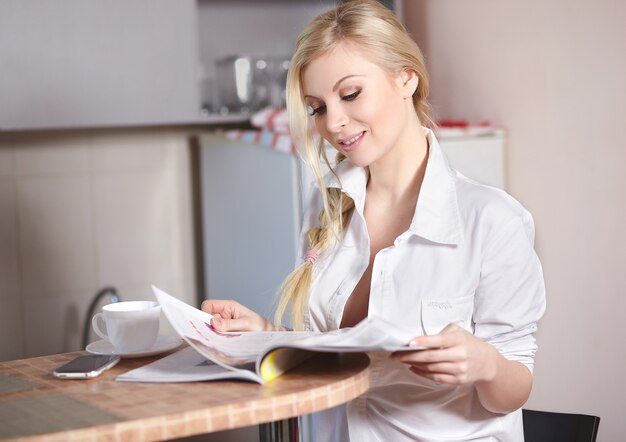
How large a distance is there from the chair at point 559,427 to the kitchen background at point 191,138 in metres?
0.72

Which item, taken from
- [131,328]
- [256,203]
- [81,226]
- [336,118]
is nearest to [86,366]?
[131,328]

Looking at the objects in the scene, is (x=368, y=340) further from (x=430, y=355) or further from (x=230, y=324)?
(x=230, y=324)

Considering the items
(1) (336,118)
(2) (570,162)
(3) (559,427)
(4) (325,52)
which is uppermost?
(4) (325,52)

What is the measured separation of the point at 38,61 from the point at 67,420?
1.56 metres

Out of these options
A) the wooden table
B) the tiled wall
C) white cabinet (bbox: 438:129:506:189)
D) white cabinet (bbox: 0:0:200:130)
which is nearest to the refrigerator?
white cabinet (bbox: 438:129:506:189)

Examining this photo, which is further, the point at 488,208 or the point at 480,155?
the point at 480,155

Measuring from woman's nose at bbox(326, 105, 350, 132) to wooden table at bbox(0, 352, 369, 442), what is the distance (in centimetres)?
37

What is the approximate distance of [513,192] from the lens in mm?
2373

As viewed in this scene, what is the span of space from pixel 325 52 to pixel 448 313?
0.43 metres

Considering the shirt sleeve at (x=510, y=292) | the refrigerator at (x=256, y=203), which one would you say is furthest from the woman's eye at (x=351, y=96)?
the refrigerator at (x=256, y=203)

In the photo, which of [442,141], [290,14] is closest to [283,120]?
[442,141]

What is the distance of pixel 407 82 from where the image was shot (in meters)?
1.42

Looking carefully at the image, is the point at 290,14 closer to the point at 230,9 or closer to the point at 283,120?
the point at 230,9

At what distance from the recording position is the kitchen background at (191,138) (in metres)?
2.07
